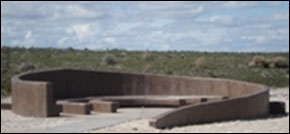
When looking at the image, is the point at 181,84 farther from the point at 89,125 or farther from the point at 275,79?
the point at 275,79

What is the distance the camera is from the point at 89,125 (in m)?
17.9

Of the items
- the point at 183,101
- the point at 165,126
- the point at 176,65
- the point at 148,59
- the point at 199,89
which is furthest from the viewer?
the point at 148,59

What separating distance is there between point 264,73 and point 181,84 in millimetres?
21558

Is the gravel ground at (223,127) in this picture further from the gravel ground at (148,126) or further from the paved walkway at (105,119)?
the paved walkway at (105,119)

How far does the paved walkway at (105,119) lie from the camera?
17.0 metres

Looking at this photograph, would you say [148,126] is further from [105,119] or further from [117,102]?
[117,102]

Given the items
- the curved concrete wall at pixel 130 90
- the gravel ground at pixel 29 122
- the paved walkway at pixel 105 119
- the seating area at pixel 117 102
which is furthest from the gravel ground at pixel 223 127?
the seating area at pixel 117 102

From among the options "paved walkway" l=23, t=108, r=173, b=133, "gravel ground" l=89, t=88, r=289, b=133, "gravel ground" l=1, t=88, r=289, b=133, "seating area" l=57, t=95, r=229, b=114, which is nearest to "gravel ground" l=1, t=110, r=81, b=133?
"gravel ground" l=1, t=88, r=289, b=133

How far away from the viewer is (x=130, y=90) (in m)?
26.1

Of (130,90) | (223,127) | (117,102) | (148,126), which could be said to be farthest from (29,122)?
(130,90)

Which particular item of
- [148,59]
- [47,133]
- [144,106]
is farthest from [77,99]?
[148,59]

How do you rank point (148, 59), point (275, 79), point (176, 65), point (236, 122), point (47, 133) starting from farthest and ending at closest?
point (148, 59) < point (176, 65) < point (275, 79) < point (236, 122) < point (47, 133)

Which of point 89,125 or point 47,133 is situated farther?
point 89,125

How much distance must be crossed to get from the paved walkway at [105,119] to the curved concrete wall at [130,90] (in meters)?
1.50
